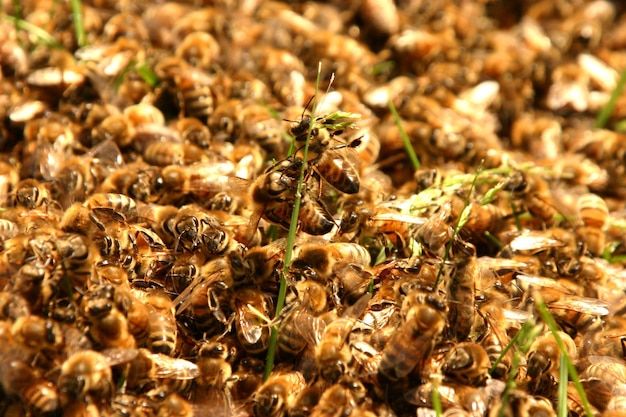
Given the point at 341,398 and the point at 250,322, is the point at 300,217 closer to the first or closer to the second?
the point at 250,322

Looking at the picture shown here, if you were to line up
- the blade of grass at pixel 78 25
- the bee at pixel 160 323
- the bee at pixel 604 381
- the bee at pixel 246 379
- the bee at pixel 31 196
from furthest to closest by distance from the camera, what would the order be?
the blade of grass at pixel 78 25 → the bee at pixel 31 196 → the bee at pixel 604 381 → the bee at pixel 246 379 → the bee at pixel 160 323

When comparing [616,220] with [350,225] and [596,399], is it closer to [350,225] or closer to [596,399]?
[596,399]

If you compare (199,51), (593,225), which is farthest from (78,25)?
(593,225)

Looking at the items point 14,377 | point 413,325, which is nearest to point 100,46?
point 14,377

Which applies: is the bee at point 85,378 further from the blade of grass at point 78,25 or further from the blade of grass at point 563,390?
the blade of grass at point 78,25

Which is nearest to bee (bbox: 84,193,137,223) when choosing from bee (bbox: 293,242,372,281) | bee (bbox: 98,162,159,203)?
bee (bbox: 98,162,159,203)

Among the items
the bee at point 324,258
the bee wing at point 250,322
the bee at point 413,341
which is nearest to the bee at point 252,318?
the bee wing at point 250,322
